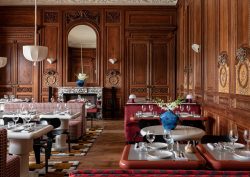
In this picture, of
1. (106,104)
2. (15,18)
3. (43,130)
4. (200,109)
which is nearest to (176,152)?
(43,130)

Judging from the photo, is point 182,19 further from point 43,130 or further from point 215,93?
point 43,130

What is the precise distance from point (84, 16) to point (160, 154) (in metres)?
10.2

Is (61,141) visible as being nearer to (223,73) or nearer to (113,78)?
(223,73)

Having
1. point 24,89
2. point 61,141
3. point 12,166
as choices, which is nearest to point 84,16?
point 24,89

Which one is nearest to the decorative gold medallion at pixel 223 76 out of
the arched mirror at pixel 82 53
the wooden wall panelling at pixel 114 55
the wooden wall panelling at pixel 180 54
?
the wooden wall panelling at pixel 180 54

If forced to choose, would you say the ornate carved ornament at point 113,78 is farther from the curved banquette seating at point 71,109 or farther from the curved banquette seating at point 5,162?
the curved banquette seating at point 5,162

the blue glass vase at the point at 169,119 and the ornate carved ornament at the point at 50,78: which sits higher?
the ornate carved ornament at the point at 50,78

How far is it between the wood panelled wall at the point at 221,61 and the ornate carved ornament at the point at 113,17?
153 inches

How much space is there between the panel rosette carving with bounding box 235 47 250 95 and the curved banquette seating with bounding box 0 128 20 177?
3.07m

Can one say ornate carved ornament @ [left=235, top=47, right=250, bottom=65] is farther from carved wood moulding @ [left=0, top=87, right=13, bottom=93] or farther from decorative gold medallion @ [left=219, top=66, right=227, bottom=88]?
carved wood moulding @ [left=0, top=87, right=13, bottom=93]

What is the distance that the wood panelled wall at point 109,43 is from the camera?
40.5 feet

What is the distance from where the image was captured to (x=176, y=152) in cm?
299

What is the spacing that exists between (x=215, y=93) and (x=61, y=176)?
10.5 ft

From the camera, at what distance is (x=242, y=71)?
455cm
